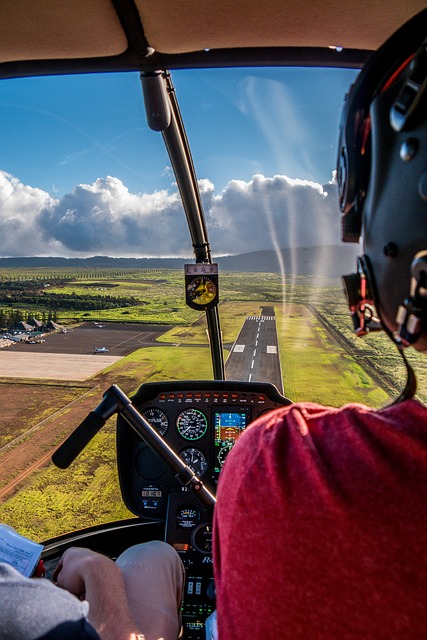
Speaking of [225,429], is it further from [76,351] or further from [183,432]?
[76,351]

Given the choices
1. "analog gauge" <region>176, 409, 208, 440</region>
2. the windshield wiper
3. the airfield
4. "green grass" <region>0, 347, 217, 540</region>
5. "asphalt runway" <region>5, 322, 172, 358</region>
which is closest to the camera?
the windshield wiper

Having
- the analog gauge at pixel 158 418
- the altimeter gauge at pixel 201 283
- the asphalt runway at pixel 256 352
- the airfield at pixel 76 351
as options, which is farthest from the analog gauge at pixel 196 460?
the airfield at pixel 76 351

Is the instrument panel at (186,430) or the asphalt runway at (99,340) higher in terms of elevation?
the asphalt runway at (99,340)

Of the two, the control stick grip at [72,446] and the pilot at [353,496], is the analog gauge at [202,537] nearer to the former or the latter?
the control stick grip at [72,446]

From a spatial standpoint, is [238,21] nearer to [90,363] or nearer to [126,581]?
[126,581]

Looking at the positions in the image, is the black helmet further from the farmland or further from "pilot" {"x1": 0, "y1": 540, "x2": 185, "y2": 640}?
the farmland

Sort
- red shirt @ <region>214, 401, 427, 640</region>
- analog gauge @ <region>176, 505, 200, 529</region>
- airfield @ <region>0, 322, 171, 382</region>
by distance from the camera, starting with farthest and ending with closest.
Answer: airfield @ <region>0, 322, 171, 382</region>
analog gauge @ <region>176, 505, 200, 529</region>
red shirt @ <region>214, 401, 427, 640</region>

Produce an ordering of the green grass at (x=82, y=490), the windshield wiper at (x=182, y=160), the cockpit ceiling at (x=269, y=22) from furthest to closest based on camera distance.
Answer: the green grass at (x=82, y=490) < the windshield wiper at (x=182, y=160) < the cockpit ceiling at (x=269, y=22)

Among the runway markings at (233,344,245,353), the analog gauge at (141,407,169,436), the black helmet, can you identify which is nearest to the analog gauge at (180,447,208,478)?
the analog gauge at (141,407,169,436)

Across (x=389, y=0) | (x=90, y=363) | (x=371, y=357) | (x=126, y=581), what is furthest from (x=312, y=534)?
(x=90, y=363)
